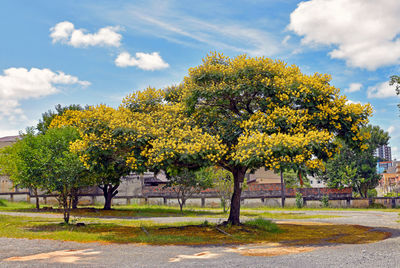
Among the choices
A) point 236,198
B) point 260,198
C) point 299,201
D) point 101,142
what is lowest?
point 299,201

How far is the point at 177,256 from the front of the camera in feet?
41.6

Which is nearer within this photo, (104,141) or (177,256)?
(177,256)

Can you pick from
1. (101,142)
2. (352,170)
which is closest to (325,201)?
(352,170)

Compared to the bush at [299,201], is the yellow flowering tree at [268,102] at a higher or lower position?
higher

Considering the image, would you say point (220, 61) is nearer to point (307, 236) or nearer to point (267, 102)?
point (267, 102)

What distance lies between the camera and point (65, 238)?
17312 millimetres

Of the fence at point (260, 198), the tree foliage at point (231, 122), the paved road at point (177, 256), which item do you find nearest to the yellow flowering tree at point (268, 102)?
the tree foliage at point (231, 122)

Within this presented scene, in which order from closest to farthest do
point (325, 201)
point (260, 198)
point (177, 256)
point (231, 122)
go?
point (177, 256)
point (231, 122)
point (325, 201)
point (260, 198)

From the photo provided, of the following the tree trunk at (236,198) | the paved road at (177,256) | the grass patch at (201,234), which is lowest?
the grass patch at (201,234)

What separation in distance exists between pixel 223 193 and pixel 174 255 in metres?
25.8

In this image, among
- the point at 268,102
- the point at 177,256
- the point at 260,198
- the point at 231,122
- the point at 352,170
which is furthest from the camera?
the point at 352,170

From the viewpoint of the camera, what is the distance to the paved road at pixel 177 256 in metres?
11.1

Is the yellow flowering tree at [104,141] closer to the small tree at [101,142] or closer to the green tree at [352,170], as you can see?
the small tree at [101,142]

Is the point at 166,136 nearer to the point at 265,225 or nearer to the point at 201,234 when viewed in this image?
the point at 201,234
